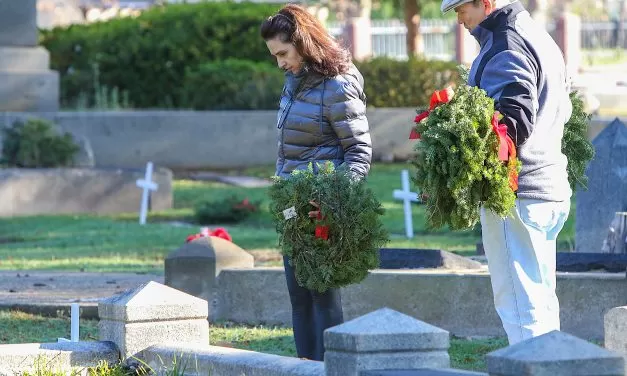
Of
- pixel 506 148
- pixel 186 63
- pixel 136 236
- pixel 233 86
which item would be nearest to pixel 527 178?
pixel 506 148

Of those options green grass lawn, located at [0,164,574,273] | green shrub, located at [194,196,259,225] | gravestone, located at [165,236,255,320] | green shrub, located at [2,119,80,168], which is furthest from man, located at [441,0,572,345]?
green shrub, located at [2,119,80,168]

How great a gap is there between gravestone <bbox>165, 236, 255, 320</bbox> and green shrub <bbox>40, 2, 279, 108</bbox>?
1295 centimetres

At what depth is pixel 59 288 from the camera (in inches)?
393

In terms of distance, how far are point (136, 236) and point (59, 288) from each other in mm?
3402

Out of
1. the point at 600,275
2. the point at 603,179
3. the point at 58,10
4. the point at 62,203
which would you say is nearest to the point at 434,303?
the point at 600,275

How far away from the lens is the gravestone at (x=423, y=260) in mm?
8562

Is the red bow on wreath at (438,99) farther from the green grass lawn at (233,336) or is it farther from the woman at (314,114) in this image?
the green grass lawn at (233,336)

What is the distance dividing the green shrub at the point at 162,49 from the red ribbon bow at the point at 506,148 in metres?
16.5

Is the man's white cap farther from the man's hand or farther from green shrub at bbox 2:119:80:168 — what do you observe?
green shrub at bbox 2:119:80:168

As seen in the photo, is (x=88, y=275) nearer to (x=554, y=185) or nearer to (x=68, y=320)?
(x=68, y=320)

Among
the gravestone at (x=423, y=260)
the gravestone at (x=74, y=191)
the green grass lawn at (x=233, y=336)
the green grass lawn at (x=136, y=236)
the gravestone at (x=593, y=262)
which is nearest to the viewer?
the green grass lawn at (x=233, y=336)

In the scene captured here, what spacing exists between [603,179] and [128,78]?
44.9 feet

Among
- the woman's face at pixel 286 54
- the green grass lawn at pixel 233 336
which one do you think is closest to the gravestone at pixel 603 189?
the green grass lawn at pixel 233 336

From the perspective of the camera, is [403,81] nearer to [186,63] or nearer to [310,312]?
[186,63]
